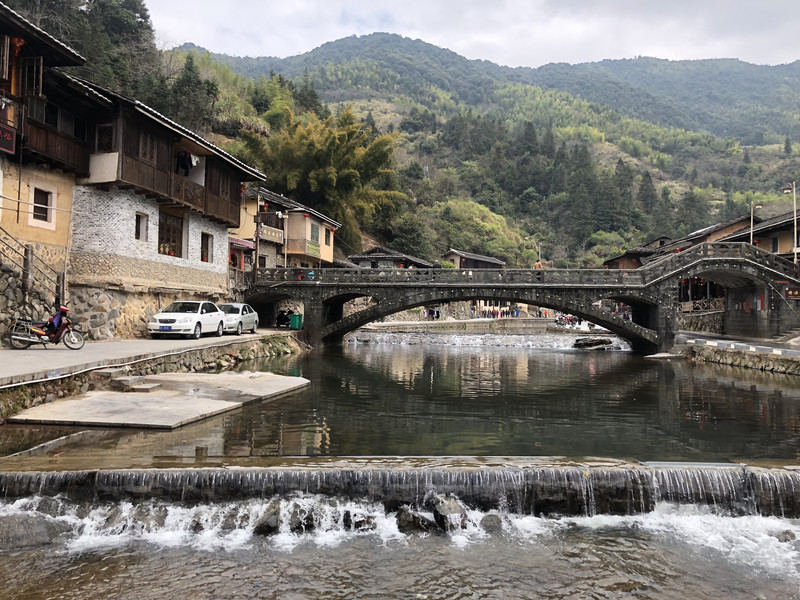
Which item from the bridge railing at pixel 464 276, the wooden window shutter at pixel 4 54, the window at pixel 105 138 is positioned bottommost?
the bridge railing at pixel 464 276

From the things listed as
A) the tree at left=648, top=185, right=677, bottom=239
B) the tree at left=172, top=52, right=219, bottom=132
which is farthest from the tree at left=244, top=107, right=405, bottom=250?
the tree at left=648, top=185, right=677, bottom=239

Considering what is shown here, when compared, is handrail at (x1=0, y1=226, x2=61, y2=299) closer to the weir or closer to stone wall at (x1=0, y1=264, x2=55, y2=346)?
stone wall at (x1=0, y1=264, x2=55, y2=346)

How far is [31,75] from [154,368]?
38.6 feet

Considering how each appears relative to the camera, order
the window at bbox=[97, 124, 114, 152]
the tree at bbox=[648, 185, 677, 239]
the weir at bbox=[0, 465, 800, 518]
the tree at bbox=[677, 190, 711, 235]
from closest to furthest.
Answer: the weir at bbox=[0, 465, 800, 518] < the window at bbox=[97, 124, 114, 152] < the tree at bbox=[648, 185, 677, 239] < the tree at bbox=[677, 190, 711, 235]

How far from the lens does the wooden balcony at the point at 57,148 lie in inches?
813

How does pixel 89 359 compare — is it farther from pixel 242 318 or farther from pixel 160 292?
pixel 242 318

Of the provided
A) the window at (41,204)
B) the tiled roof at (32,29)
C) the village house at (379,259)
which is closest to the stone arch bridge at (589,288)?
the window at (41,204)

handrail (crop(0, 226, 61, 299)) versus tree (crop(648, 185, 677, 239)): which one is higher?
tree (crop(648, 185, 677, 239))

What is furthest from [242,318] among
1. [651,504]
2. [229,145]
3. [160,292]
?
[229,145]

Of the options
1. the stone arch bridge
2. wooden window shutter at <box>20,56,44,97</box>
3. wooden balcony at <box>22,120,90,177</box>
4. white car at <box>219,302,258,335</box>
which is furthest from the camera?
the stone arch bridge

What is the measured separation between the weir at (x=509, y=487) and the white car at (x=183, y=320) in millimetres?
17492

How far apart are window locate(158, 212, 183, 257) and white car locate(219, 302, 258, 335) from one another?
4.17 m

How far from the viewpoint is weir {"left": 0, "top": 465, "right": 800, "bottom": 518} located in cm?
902

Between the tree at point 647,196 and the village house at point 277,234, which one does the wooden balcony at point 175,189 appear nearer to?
the village house at point 277,234
